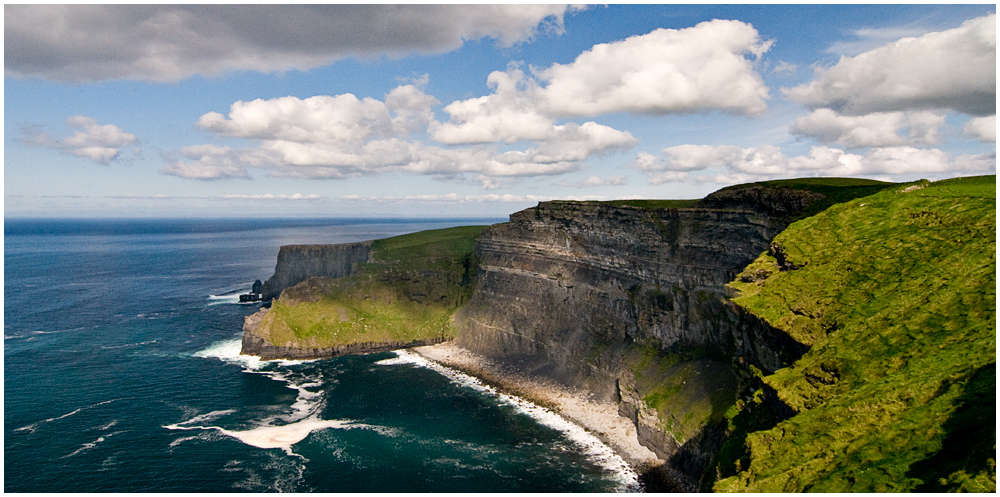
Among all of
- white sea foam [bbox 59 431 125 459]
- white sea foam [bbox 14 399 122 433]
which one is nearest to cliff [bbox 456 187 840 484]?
white sea foam [bbox 59 431 125 459]

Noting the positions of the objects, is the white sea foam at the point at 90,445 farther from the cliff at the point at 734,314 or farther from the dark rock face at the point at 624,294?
the dark rock face at the point at 624,294

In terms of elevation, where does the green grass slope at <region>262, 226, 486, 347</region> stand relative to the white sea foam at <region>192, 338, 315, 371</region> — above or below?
above

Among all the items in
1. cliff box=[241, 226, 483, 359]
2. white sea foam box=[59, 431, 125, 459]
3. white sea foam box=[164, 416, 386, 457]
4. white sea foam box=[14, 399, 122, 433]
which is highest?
cliff box=[241, 226, 483, 359]

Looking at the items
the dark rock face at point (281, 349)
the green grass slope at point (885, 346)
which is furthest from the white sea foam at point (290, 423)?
the green grass slope at point (885, 346)

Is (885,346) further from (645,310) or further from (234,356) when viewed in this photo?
(234,356)

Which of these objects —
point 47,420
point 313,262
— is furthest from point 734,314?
point 313,262

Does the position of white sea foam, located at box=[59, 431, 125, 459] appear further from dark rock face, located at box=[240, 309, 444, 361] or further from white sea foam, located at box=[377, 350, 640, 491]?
white sea foam, located at box=[377, 350, 640, 491]

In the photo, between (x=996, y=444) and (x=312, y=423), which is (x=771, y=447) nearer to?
(x=996, y=444)
